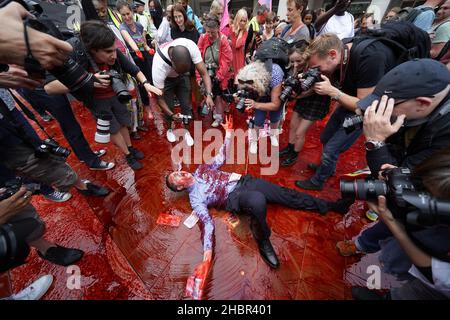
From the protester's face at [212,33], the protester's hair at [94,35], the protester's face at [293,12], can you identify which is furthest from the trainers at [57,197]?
the protester's face at [293,12]

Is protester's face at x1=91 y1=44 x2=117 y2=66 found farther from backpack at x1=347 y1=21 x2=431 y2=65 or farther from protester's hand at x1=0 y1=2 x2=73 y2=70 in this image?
backpack at x1=347 y1=21 x2=431 y2=65

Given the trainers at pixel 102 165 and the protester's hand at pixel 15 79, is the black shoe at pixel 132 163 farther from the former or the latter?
the protester's hand at pixel 15 79

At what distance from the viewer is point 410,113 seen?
133cm

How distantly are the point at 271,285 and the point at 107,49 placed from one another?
2673mm

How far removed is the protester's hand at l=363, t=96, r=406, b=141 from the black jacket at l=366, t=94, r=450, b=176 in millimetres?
101

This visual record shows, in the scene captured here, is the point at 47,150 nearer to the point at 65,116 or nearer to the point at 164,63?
the point at 65,116

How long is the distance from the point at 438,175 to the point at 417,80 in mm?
642

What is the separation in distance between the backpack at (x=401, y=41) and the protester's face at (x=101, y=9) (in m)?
3.25

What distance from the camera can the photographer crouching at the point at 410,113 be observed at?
1.22m

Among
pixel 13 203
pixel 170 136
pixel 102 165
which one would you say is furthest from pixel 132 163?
pixel 13 203

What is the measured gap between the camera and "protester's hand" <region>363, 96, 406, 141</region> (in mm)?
1330

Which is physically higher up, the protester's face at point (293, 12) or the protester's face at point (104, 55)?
the protester's face at point (293, 12)
